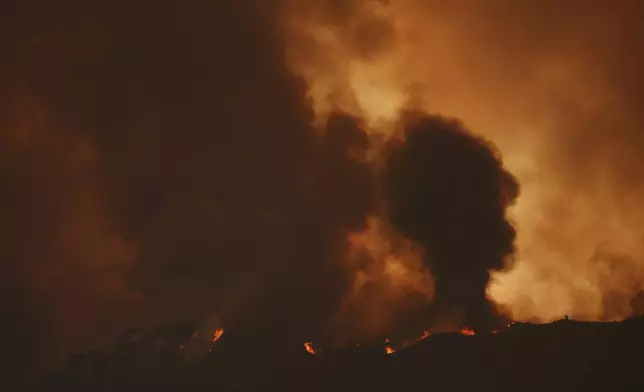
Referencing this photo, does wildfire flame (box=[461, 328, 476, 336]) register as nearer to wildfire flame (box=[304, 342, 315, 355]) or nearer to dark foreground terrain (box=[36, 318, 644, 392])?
dark foreground terrain (box=[36, 318, 644, 392])

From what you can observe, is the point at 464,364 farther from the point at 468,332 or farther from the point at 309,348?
the point at 309,348

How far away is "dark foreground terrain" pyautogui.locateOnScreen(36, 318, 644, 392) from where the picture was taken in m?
59.8

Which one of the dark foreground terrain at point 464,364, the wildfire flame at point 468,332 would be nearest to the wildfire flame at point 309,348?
the dark foreground terrain at point 464,364

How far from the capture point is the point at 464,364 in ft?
209

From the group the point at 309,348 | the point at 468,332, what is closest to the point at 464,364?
the point at 468,332

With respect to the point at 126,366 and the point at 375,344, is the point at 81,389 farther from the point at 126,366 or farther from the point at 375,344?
the point at 375,344

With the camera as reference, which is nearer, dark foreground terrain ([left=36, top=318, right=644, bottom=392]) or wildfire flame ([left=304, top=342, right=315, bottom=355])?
dark foreground terrain ([left=36, top=318, right=644, bottom=392])

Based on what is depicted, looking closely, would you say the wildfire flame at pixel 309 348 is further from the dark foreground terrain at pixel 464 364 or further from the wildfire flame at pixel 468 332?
the wildfire flame at pixel 468 332

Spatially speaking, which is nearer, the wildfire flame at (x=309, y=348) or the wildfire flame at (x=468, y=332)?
the wildfire flame at (x=468, y=332)

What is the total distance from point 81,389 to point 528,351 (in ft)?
229

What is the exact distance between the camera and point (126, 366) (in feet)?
318

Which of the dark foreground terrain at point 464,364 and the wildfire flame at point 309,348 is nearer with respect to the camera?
the dark foreground terrain at point 464,364

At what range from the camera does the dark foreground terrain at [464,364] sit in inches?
2352

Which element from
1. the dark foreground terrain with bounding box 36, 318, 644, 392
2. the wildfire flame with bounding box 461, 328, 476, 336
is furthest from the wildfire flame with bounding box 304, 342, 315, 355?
the wildfire flame with bounding box 461, 328, 476, 336
